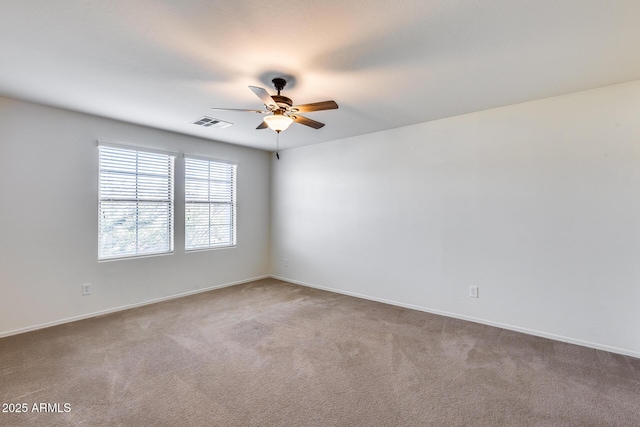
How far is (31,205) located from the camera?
10.9 feet

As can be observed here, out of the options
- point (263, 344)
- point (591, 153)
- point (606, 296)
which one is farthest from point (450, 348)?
point (591, 153)

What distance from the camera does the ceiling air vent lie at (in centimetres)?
386

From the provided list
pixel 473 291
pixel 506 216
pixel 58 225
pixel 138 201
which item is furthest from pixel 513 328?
pixel 58 225

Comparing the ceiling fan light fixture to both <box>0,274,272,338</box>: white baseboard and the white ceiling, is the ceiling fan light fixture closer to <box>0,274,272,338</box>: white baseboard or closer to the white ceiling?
the white ceiling

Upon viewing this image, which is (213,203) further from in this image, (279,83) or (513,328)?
(513,328)

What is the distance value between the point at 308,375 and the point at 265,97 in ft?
7.50

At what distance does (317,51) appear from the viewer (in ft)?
7.34

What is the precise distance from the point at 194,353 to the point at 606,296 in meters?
3.99

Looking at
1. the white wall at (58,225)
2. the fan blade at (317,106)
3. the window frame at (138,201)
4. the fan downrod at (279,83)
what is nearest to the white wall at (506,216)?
the fan blade at (317,106)

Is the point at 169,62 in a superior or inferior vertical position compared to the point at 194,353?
superior

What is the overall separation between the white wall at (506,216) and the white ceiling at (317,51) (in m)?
0.41

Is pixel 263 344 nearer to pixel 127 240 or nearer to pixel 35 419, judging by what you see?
pixel 35 419

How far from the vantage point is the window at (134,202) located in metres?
3.88

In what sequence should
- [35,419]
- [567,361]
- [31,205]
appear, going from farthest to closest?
[31,205] → [567,361] → [35,419]
